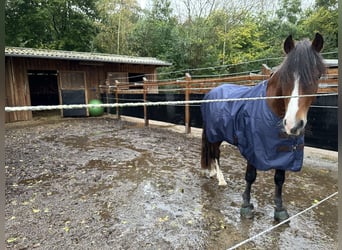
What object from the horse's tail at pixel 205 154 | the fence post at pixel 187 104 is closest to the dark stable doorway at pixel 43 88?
the fence post at pixel 187 104

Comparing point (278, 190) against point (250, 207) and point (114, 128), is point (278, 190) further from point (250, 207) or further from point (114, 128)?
point (114, 128)

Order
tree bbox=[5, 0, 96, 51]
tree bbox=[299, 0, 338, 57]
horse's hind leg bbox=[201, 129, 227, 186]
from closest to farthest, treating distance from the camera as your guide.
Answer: horse's hind leg bbox=[201, 129, 227, 186]
tree bbox=[299, 0, 338, 57]
tree bbox=[5, 0, 96, 51]

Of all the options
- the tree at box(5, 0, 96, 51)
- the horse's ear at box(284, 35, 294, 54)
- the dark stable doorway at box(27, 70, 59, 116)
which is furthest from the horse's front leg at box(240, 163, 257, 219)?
the tree at box(5, 0, 96, 51)

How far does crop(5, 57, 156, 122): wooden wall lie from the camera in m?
8.40

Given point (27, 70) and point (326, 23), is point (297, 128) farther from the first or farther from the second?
point (326, 23)

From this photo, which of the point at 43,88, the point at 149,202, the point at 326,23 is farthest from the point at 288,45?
the point at 43,88

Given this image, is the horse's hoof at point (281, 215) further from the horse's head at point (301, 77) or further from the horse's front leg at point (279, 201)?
the horse's head at point (301, 77)

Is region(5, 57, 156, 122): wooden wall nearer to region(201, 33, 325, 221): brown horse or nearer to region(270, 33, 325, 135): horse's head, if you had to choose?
region(201, 33, 325, 221): brown horse

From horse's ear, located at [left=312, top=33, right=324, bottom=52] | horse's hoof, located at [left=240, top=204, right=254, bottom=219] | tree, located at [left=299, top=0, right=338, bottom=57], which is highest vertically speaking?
tree, located at [left=299, top=0, right=338, bottom=57]

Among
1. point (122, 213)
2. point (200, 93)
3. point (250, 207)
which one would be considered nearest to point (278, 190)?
point (250, 207)

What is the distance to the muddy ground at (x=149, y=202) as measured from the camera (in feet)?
5.97

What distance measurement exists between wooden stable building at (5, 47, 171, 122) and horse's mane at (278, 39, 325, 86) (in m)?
7.76

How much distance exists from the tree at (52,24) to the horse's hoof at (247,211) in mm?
16004

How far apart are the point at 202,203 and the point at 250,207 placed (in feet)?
1.50
